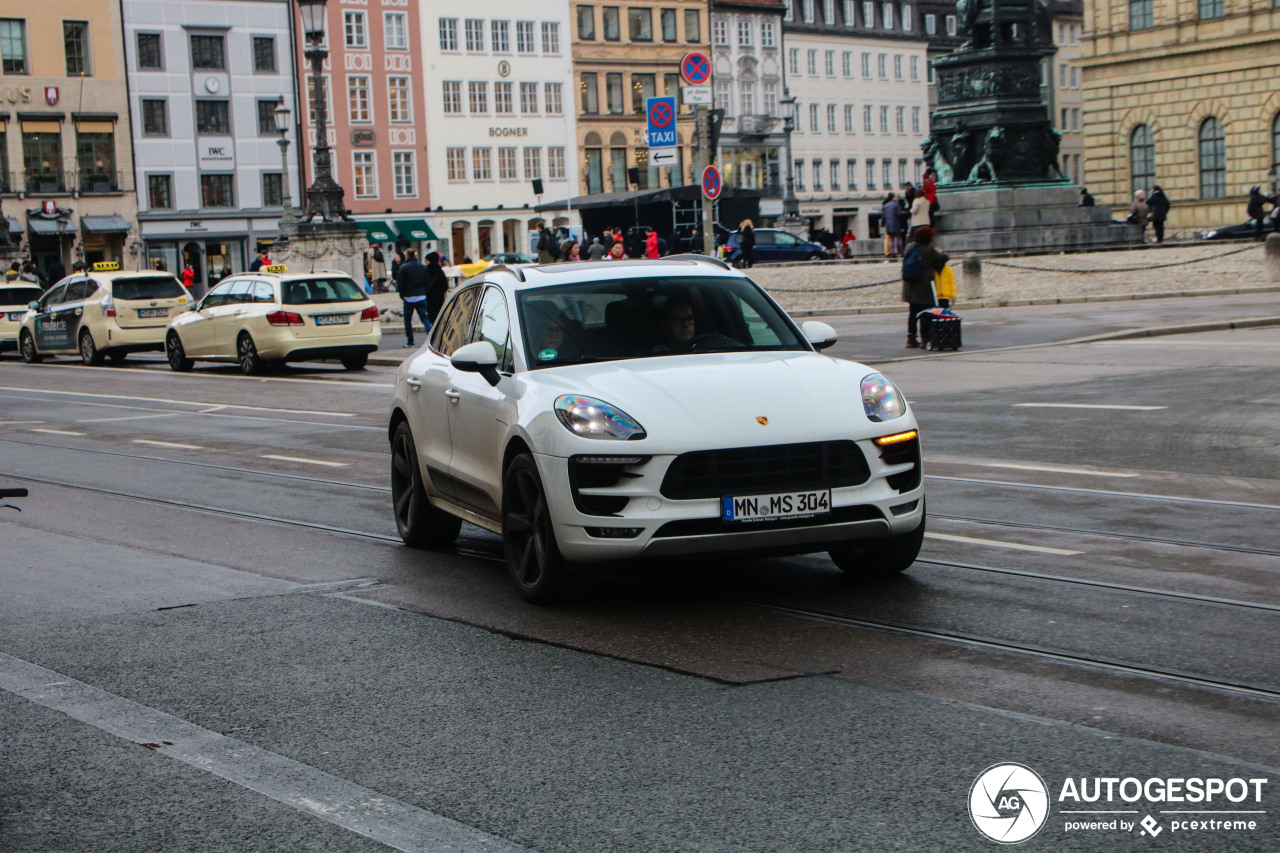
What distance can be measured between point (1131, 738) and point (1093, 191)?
7101 centimetres

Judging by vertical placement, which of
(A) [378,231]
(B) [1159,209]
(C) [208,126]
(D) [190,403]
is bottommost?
(D) [190,403]

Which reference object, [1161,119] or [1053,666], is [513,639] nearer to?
[1053,666]

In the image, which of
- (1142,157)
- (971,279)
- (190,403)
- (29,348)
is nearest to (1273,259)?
(971,279)

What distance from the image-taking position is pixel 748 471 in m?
7.30

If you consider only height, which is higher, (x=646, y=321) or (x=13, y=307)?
(x=646, y=321)

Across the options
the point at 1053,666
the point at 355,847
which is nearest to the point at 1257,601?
the point at 1053,666

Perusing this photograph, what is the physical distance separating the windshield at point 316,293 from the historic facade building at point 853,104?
78.6m

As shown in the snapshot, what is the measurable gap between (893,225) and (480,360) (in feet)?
131

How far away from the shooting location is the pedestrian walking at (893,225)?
47.1m

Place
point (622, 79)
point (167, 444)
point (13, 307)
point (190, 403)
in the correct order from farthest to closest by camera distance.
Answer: point (622, 79)
point (13, 307)
point (190, 403)
point (167, 444)

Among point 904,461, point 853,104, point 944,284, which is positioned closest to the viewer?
point 904,461

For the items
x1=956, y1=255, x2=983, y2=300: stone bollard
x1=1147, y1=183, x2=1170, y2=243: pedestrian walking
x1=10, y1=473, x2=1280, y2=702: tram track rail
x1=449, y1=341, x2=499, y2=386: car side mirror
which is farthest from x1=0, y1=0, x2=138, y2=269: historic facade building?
x1=10, y1=473, x2=1280, y2=702: tram track rail

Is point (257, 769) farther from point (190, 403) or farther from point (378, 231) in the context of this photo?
point (378, 231)

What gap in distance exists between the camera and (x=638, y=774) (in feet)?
16.6
